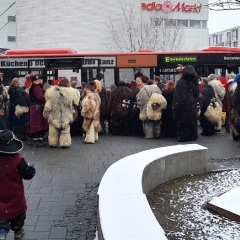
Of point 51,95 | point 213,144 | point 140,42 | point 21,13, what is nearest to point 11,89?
point 51,95

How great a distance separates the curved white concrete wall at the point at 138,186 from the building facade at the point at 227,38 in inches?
3427

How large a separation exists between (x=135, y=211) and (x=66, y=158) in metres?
6.53

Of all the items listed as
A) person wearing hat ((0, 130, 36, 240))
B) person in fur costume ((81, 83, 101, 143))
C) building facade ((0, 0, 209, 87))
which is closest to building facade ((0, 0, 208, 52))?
building facade ((0, 0, 209, 87))

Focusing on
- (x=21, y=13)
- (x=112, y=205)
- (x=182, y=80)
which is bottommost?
(x=112, y=205)

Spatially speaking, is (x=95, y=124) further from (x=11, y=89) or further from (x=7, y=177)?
(x=7, y=177)

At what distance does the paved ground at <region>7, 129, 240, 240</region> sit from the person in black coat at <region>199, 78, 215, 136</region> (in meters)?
0.31

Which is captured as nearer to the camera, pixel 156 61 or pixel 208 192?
pixel 208 192

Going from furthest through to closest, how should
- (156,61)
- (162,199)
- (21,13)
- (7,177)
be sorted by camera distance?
(21,13) < (156,61) < (162,199) < (7,177)

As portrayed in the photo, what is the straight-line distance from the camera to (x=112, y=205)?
470 centimetres

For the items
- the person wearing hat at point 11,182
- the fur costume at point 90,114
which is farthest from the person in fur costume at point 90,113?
the person wearing hat at point 11,182

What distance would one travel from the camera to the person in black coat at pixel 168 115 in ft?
45.3

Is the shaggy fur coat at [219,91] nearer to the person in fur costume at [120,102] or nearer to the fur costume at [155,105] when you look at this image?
the fur costume at [155,105]

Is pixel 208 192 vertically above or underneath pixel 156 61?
underneath

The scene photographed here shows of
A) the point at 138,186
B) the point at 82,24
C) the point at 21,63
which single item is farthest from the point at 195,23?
the point at 138,186
